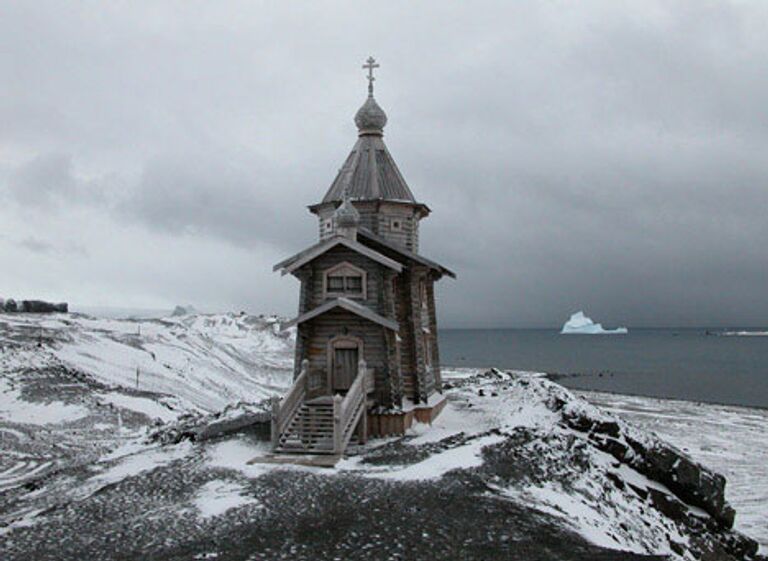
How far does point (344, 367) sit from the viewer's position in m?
26.3

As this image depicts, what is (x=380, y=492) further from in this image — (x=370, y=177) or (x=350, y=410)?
(x=370, y=177)

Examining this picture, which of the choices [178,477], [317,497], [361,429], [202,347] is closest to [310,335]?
[361,429]

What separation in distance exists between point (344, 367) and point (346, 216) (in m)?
5.90

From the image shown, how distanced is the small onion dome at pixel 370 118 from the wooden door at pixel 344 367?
34.3 feet

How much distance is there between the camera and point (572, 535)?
15195mm

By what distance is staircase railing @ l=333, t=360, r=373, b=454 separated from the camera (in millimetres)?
22172

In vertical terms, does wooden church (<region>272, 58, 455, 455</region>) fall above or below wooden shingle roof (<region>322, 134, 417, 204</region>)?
below

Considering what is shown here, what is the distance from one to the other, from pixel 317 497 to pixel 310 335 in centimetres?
966

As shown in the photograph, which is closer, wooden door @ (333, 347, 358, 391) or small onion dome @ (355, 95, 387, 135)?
wooden door @ (333, 347, 358, 391)

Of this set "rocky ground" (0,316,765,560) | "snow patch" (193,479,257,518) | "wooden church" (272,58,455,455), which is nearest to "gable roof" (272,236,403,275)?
"wooden church" (272,58,455,455)

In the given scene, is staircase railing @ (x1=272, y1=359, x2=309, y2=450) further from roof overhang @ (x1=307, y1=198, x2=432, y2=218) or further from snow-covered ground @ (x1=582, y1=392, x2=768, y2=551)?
snow-covered ground @ (x1=582, y1=392, x2=768, y2=551)

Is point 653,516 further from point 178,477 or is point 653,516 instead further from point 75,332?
point 75,332

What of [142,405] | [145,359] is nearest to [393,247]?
[142,405]

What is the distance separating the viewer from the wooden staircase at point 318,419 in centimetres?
2236
